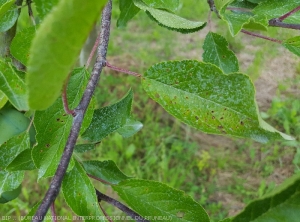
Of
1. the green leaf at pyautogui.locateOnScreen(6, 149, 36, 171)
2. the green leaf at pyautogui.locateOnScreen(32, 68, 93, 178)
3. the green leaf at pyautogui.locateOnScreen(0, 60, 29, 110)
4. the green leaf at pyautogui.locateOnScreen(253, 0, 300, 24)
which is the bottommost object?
the green leaf at pyautogui.locateOnScreen(6, 149, 36, 171)

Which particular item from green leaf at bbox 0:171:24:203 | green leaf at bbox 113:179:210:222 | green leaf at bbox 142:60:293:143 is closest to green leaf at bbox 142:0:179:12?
green leaf at bbox 142:60:293:143

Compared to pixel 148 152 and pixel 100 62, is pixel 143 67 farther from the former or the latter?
pixel 100 62

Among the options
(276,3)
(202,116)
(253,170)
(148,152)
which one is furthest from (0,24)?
(253,170)

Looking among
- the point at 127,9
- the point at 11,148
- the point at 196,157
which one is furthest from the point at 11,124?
the point at 196,157

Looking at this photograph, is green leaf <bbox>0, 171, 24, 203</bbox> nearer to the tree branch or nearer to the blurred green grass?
the tree branch

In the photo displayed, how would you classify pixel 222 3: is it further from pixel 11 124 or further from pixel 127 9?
pixel 11 124
